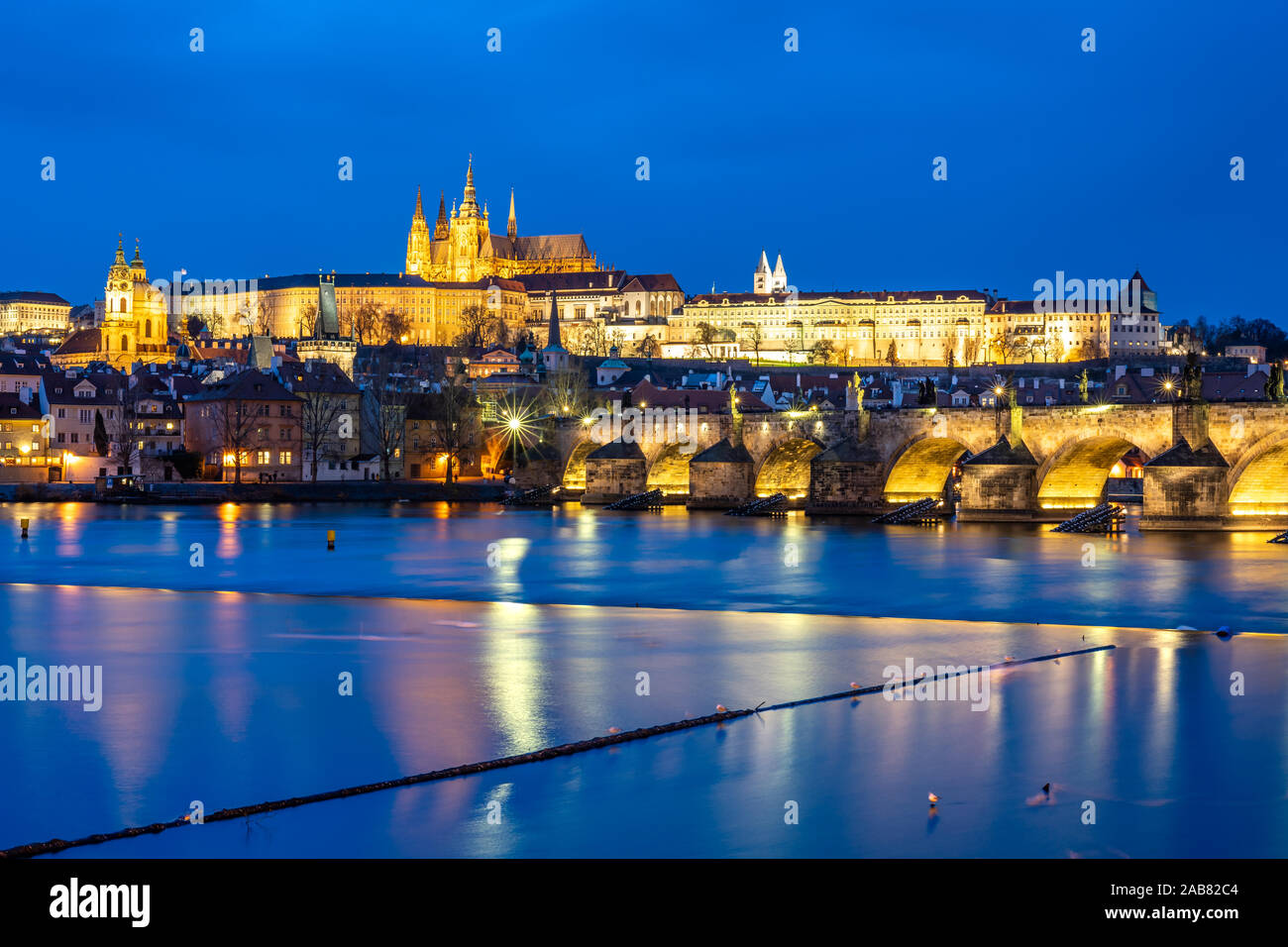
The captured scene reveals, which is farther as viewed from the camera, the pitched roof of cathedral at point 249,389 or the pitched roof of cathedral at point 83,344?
the pitched roof of cathedral at point 83,344

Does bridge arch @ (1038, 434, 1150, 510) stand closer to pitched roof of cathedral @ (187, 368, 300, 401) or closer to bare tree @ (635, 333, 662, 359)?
pitched roof of cathedral @ (187, 368, 300, 401)

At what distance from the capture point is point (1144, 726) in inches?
491

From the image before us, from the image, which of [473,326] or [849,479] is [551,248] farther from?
[849,479]

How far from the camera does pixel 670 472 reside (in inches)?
2201

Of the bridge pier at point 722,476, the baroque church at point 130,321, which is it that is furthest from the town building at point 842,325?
the bridge pier at point 722,476

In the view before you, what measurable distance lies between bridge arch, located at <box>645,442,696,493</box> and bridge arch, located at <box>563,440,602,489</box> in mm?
3481

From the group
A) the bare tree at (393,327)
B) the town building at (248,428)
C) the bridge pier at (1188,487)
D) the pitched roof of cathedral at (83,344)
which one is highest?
the bare tree at (393,327)

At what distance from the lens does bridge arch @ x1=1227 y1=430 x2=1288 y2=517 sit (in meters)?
35.2

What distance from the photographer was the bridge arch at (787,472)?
1991 inches

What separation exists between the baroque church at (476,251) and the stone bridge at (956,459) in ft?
374

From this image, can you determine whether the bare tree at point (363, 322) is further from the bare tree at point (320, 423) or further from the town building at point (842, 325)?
the bare tree at point (320, 423)

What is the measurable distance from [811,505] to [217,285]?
14083 centimetres

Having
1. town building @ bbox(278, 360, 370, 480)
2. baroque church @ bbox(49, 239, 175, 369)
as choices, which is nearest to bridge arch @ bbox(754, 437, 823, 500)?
town building @ bbox(278, 360, 370, 480)
